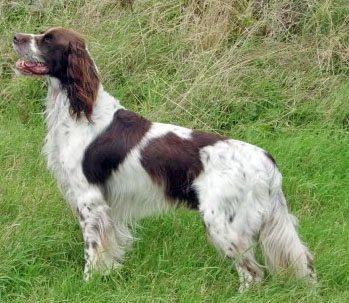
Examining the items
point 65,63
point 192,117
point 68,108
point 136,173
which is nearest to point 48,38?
point 65,63

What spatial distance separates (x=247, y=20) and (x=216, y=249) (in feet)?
12.9

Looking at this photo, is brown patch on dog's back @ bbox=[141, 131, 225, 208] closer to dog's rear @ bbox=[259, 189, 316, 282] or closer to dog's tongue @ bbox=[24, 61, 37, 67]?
dog's rear @ bbox=[259, 189, 316, 282]

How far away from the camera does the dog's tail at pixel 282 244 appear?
174 inches

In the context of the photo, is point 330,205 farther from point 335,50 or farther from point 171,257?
point 335,50

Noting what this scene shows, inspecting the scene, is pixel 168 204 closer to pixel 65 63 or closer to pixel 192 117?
pixel 65 63

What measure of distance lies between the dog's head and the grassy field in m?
0.86

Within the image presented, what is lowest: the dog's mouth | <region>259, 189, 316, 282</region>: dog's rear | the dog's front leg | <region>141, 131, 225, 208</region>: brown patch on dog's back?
Answer: the dog's front leg

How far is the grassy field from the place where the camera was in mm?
4375

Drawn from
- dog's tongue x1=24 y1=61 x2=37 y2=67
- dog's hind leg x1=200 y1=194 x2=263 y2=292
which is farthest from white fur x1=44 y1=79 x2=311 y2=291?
dog's tongue x1=24 y1=61 x2=37 y2=67

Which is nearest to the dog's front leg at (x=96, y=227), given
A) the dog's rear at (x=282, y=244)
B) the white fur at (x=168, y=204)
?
the white fur at (x=168, y=204)

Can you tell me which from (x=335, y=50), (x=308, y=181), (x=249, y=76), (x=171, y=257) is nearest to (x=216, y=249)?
(x=171, y=257)

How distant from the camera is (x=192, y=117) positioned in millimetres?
6930

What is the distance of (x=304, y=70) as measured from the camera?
7.60m

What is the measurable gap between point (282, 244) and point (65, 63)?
1.69 m
